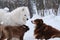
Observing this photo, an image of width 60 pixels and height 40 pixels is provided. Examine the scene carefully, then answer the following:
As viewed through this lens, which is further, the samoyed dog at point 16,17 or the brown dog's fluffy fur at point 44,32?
the samoyed dog at point 16,17

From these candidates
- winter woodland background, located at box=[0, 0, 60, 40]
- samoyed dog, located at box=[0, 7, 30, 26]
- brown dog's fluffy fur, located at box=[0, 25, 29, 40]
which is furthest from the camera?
winter woodland background, located at box=[0, 0, 60, 40]

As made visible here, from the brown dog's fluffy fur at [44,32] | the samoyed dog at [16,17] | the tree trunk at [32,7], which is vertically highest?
the tree trunk at [32,7]

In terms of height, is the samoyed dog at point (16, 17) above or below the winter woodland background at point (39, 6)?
below

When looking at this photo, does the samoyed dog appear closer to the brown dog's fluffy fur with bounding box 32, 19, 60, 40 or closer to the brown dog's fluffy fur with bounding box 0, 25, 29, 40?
the brown dog's fluffy fur with bounding box 0, 25, 29, 40

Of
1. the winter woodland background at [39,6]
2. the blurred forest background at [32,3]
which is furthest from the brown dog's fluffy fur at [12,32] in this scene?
the blurred forest background at [32,3]

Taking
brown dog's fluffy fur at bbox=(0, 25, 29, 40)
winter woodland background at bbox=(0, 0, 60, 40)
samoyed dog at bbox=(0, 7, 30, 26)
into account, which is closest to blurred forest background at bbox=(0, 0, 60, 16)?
winter woodland background at bbox=(0, 0, 60, 40)

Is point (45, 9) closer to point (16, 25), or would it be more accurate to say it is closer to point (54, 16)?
point (54, 16)

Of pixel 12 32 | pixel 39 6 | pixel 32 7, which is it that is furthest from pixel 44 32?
pixel 39 6

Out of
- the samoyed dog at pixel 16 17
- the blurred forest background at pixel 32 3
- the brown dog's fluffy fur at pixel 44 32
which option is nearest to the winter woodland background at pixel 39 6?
the blurred forest background at pixel 32 3

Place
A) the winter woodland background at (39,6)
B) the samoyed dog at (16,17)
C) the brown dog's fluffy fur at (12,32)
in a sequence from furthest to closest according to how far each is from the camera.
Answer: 1. the winter woodland background at (39,6)
2. the samoyed dog at (16,17)
3. the brown dog's fluffy fur at (12,32)

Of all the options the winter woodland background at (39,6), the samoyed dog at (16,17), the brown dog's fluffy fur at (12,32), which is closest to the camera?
the brown dog's fluffy fur at (12,32)

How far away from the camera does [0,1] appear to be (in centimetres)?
747

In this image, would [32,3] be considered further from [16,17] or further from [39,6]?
[16,17]

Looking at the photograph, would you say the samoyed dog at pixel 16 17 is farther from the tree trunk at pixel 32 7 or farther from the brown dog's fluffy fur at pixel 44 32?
the tree trunk at pixel 32 7
